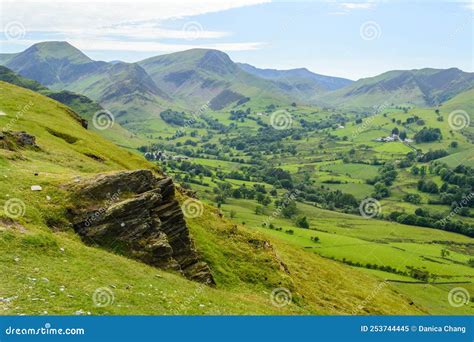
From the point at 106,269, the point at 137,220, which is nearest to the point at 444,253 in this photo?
the point at 137,220

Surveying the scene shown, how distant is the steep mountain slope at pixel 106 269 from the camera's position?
2998 centimetres

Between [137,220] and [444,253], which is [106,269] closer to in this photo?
[137,220]

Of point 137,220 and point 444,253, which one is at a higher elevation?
point 137,220

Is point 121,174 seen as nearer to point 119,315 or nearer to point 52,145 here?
point 119,315

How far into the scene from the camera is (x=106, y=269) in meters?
36.2

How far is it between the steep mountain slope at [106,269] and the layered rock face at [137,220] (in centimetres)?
47

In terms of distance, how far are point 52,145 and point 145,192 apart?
39923mm

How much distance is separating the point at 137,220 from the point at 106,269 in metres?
8.71

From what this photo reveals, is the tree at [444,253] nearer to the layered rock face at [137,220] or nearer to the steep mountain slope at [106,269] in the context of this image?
the steep mountain slope at [106,269]

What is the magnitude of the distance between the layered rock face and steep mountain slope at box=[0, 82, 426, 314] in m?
0.47

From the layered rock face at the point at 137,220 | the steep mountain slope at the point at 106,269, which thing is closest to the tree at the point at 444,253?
the steep mountain slope at the point at 106,269

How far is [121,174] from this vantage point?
155ft

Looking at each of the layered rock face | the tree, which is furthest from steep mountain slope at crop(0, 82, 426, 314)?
the tree
